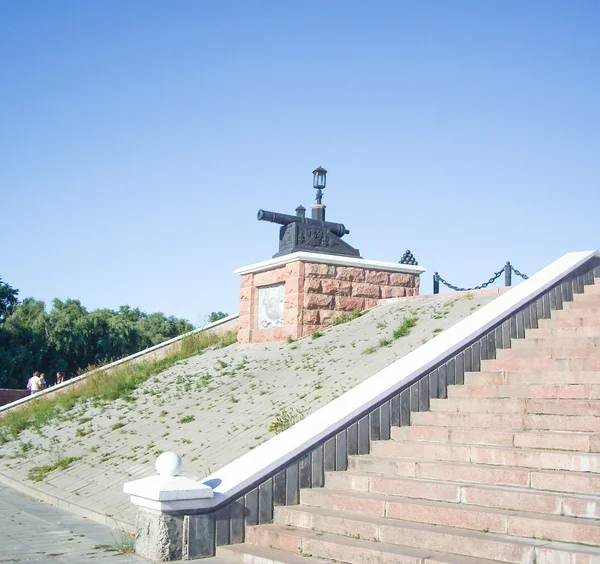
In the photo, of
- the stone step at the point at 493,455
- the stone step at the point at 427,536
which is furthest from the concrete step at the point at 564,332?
the stone step at the point at 427,536

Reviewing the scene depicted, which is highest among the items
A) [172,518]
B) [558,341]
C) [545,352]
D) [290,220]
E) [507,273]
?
[290,220]

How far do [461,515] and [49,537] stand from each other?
358cm

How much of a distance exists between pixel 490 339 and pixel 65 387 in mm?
11267

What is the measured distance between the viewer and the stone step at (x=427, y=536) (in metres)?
4.58

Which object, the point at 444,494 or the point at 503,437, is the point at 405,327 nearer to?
the point at 503,437

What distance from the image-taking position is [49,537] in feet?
21.5

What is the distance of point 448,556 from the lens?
4859 mm

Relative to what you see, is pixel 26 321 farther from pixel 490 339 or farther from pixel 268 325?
pixel 490 339

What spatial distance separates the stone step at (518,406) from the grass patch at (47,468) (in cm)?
509

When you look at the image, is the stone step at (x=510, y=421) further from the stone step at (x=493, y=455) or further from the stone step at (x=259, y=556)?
the stone step at (x=259, y=556)

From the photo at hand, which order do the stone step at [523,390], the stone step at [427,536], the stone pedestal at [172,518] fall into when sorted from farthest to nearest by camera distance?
1. the stone step at [523,390]
2. the stone pedestal at [172,518]
3. the stone step at [427,536]

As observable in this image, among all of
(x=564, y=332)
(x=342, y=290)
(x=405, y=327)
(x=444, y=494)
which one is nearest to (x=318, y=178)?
(x=342, y=290)

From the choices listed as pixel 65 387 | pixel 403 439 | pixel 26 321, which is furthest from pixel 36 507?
pixel 26 321

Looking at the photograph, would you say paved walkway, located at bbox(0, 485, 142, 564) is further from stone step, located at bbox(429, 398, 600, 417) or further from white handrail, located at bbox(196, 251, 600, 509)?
stone step, located at bbox(429, 398, 600, 417)
